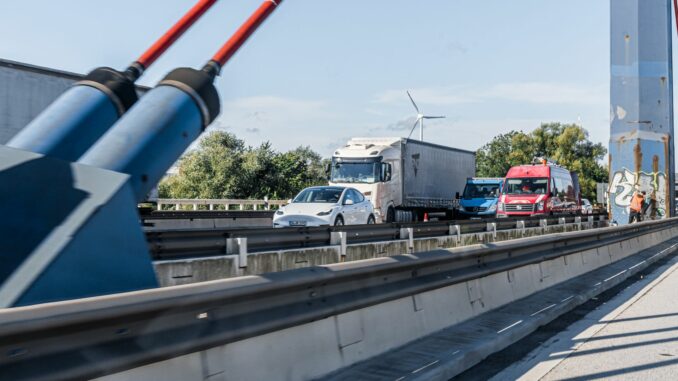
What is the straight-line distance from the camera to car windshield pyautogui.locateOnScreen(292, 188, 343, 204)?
21.5 m

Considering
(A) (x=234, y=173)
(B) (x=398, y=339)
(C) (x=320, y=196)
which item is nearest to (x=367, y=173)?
(C) (x=320, y=196)

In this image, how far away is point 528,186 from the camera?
37812mm

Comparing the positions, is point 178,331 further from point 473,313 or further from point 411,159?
point 411,159

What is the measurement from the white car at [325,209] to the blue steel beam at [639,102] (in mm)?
→ 19964

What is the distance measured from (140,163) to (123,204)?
1.20 m

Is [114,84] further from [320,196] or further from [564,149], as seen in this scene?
[564,149]

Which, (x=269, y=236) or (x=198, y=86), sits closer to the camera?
(x=198, y=86)

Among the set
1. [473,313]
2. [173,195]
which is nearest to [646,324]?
[473,313]

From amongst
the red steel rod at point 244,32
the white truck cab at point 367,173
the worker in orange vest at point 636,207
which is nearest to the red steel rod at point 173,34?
the red steel rod at point 244,32

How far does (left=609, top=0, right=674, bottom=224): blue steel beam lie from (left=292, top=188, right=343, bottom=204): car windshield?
68.8 ft

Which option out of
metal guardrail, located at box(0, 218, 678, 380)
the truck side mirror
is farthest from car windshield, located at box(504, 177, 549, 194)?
metal guardrail, located at box(0, 218, 678, 380)

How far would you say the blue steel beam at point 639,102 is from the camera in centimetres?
3809

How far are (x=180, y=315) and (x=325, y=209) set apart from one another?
1667cm

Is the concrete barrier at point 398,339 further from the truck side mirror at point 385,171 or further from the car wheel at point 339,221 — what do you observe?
the truck side mirror at point 385,171
